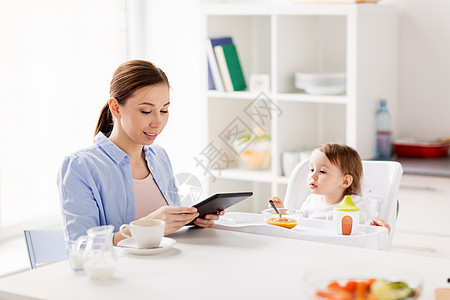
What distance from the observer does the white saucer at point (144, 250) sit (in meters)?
1.83

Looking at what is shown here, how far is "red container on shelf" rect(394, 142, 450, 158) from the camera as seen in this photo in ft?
11.3

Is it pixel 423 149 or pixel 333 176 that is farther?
pixel 423 149

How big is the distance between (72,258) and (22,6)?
7.15 feet

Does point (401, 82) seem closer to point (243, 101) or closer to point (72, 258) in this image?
point (243, 101)

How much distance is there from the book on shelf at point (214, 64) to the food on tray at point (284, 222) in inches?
69.6

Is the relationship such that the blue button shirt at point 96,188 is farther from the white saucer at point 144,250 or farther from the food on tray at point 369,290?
the food on tray at point 369,290

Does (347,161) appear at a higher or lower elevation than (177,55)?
lower

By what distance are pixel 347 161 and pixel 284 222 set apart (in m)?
0.47

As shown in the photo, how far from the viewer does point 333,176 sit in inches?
97.7

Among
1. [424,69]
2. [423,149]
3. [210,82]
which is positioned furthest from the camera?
[210,82]

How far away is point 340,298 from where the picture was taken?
1236 millimetres

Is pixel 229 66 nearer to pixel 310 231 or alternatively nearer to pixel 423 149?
pixel 423 149

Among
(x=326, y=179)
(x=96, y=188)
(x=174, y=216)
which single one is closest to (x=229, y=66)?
(x=326, y=179)

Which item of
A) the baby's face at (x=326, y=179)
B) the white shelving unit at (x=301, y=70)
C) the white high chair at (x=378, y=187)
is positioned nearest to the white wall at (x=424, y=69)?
the white shelving unit at (x=301, y=70)
